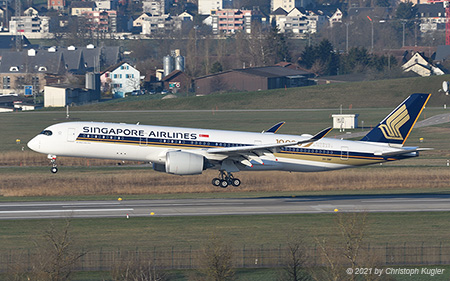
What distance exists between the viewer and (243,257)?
41.3 m

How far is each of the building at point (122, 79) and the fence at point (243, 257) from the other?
150 metres

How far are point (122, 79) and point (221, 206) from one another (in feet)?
455

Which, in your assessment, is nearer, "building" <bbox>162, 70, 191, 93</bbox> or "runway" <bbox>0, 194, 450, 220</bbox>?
"runway" <bbox>0, 194, 450, 220</bbox>

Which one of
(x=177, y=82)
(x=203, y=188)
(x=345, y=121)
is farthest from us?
(x=177, y=82)

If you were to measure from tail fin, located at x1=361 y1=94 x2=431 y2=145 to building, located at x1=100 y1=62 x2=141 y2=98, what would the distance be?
134 meters

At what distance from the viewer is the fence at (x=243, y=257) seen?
131 ft

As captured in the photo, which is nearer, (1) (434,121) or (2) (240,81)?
(1) (434,121)

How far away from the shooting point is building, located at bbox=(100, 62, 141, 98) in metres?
190

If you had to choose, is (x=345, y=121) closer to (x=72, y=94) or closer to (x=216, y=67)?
(x=72, y=94)

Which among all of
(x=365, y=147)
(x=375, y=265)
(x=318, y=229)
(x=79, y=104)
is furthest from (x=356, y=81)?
(x=375, y=265)

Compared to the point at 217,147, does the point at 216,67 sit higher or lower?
lower

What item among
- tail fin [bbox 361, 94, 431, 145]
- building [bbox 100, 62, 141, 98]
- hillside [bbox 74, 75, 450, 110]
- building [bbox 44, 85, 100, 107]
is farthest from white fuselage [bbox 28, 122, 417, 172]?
building [bbox 100, 62, 141, 98]

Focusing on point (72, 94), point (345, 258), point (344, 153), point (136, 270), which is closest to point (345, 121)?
point (344, 153)

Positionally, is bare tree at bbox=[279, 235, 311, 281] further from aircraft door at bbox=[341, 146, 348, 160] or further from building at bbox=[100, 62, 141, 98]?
building at bbox=[100, 62, 141, 98]
